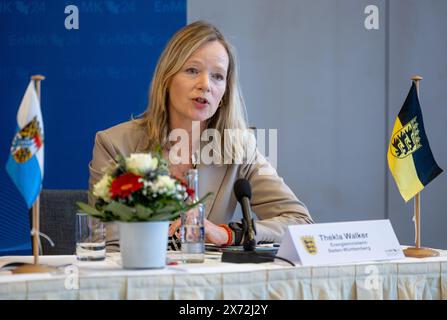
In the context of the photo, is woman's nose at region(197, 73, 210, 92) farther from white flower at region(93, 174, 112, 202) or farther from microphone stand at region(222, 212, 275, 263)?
white flower at region(93, 174, 112, 202)

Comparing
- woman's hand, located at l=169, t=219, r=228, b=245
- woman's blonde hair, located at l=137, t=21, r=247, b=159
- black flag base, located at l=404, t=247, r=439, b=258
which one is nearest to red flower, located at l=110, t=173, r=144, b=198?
woman's hand, located at l=169, t=219, r=228, b=245

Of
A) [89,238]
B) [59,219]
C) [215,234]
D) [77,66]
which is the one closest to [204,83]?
[215,234]

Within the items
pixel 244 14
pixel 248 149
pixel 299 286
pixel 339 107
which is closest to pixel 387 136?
pixel 339 107

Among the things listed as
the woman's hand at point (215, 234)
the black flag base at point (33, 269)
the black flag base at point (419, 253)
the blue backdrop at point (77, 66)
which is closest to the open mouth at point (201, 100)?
the woman's hand at point (215, 234)

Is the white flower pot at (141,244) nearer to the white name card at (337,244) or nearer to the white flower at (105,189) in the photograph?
the white flower at (105,189)

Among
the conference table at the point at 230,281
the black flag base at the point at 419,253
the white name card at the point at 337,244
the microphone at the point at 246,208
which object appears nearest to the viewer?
the conference table at the point at 230,281

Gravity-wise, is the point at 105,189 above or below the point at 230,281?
above

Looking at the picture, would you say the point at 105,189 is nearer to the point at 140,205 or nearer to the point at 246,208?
the point at 140,205

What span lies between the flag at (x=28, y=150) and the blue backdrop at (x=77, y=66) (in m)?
2.24

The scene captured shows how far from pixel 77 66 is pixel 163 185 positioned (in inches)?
103

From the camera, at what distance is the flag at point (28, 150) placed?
70.9 inches

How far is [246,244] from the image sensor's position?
203cm
